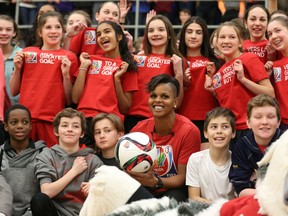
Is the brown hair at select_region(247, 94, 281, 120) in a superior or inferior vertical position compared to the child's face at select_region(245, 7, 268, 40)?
inferior

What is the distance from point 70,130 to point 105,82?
64cm

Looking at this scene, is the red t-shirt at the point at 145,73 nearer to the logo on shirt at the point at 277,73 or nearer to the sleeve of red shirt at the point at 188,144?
the sleeve of red shirt at the point at 188,144

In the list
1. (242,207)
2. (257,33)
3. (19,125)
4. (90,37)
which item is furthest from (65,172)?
(242,207)

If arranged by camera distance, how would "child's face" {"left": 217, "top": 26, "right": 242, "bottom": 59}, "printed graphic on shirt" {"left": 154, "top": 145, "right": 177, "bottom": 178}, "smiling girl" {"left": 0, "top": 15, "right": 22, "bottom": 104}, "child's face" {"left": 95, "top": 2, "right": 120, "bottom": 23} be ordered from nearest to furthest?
"printed graphic on shirt" {"left": 154, "top": 145, "right": 177, "bottom": 178} → "child's face" {"left": 217, "top": 26, "right": 242, "bottom": 59} → "smiling girl" {"left": 0, "top": 15, "right": 22, "bottom": 104} → "child's face" {"left": 95, "top": 2, "right": 120, "bottom": 23}

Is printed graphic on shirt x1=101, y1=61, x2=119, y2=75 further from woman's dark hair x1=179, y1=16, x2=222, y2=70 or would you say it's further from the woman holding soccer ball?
woman's dark hair x1=179, y1=16, x2=222, y2=70

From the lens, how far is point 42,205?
530cm

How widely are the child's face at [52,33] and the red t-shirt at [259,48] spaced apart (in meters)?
1.65

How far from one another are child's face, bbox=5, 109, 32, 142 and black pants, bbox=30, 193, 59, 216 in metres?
0.74

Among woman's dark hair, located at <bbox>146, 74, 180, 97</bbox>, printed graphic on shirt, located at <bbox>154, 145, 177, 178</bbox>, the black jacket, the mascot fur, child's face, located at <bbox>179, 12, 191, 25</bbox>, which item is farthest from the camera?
child's face, located at <bbox>179, 12, 191, 25</bbox>

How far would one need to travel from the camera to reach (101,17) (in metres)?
7.03

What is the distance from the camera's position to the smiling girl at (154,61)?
20.5 ft

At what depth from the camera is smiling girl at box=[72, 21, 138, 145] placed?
243 inches

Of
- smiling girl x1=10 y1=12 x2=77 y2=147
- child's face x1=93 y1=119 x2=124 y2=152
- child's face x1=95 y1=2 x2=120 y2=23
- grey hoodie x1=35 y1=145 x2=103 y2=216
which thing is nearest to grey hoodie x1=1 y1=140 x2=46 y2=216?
grey hoodie x1=35 y1=145 x2=103 y2=216

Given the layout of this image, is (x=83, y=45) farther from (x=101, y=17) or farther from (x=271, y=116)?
(x=271, y=116)
